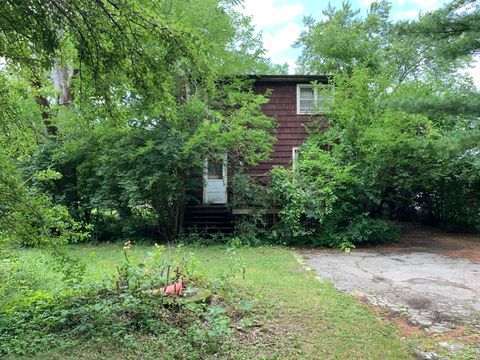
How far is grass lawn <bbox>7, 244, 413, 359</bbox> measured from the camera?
10.2 feet

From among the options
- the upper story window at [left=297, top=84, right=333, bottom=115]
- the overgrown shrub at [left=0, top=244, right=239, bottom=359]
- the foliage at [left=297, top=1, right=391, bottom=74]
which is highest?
the foliage at [left=297, top=1, right=391, bottom=74]

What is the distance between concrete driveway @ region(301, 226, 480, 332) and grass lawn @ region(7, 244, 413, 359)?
0.52 meters

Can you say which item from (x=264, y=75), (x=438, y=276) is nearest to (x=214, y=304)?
(x=438, y=276)

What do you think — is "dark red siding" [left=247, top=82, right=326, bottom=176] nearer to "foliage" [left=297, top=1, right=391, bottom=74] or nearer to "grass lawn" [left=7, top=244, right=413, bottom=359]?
"foliage" [left=297, top=1, right=391, bottom=74]

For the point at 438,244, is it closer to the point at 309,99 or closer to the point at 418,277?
the point at 418,277

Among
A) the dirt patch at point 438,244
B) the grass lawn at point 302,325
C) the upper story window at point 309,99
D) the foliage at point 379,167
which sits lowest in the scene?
the dirt patch at point 438,244

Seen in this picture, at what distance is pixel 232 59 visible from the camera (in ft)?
32.3

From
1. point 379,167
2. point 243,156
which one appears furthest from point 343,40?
point 243,156

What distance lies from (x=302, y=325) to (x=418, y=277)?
325 cm

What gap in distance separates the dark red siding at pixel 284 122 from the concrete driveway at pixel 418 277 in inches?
156

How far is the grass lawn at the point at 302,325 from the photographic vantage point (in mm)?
3113

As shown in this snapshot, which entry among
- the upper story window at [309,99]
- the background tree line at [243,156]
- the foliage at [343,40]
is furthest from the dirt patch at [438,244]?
the foliage at [343,40]

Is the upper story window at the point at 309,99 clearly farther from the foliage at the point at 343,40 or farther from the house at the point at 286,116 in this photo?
the foliage at the point at 343,40

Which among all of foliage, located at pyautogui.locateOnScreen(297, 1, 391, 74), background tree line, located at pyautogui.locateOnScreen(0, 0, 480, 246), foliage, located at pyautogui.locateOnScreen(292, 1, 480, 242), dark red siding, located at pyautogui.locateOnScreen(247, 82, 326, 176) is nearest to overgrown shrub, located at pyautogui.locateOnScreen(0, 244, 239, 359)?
background tree line, located at pyautogui.locateOnScreen(0, 0, 480, 246)
